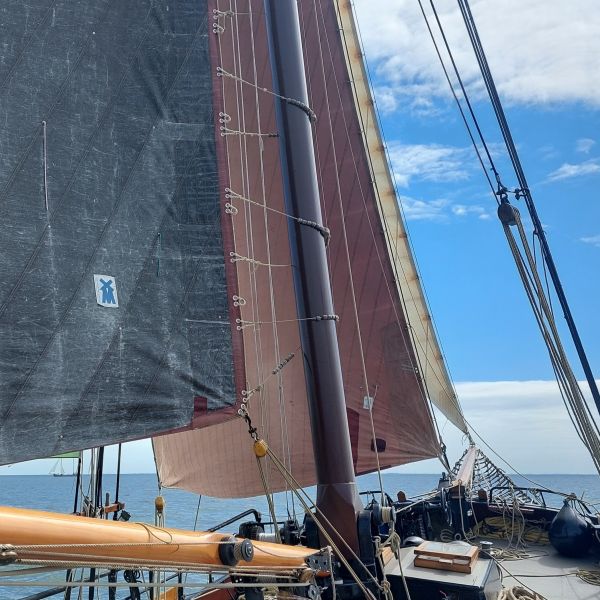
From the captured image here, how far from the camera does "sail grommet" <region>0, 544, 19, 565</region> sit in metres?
2.38

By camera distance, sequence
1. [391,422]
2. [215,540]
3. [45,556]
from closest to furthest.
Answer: [45,556]
[215,540]
[391,422]

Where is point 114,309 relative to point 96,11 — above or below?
below

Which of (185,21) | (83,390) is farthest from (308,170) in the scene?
(83,390)

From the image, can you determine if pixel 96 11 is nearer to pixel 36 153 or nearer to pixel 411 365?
pixel 36 153

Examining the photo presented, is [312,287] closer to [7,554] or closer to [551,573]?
[7,554]

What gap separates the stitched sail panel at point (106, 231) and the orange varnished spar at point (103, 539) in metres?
1.11

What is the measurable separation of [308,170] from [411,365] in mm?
4872

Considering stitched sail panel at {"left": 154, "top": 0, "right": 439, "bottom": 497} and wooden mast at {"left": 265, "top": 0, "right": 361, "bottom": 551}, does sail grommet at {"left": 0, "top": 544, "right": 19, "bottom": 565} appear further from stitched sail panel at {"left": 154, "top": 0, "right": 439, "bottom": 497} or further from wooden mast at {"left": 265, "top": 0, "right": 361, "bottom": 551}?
stitched sail panel at {"left": 154, "top": 0, "right": 439, "bottom": 497}

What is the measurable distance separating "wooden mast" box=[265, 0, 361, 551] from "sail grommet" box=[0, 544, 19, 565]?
121 inches

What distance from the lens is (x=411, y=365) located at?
9875 mm

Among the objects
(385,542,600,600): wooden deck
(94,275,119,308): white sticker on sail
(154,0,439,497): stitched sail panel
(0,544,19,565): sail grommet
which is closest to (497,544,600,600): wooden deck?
(385,542,600,600): wooden deck

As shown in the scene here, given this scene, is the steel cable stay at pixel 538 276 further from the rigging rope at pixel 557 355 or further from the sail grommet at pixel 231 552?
the sail grommet at pixel 231 552

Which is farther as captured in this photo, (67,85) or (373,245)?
(373,245)

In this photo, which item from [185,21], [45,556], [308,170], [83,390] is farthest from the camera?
[308,170]
